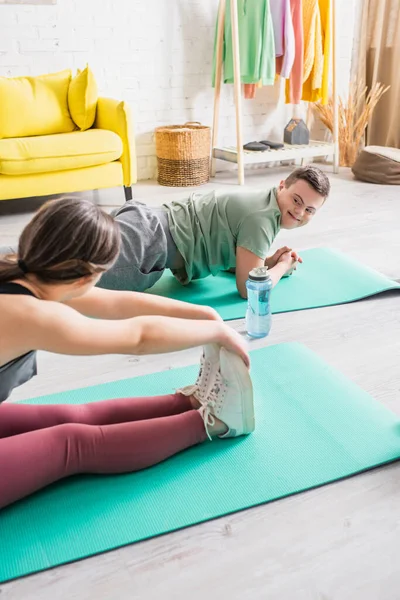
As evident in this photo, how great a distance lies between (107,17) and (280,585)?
378 centimetres

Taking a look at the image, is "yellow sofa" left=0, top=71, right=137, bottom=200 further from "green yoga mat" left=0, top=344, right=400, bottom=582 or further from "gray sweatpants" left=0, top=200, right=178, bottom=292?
"green yoga mat" left=0, top=344, right=400, bottom=582

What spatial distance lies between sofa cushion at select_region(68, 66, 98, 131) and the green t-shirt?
161cm

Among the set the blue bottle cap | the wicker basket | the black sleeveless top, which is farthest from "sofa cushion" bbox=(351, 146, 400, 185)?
the black sleeveless top

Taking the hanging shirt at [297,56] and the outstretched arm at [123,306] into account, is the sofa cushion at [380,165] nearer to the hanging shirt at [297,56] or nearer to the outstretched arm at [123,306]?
the hanging shirt at [297,56]

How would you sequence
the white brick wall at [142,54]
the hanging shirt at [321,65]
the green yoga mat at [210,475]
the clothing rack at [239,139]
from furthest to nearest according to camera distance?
the hanging shirt at [321,65] → the clothing rack at [239,139] → the white brick wall at [142,54] → the green yoga mat at [210,475]

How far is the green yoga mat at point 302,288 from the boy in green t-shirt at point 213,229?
0.10m

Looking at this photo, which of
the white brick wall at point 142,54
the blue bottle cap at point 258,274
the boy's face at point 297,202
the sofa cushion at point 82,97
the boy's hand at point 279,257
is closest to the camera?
the blue bottle cap at point 258,274

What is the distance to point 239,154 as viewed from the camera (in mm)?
4180

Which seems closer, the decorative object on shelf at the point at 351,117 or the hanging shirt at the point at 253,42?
the hanging shirt at the point at 253,42

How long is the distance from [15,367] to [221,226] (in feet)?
3.97

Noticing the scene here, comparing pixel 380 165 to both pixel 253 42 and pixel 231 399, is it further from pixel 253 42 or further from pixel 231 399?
pixel 231 399

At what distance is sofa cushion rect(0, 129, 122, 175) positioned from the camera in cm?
323

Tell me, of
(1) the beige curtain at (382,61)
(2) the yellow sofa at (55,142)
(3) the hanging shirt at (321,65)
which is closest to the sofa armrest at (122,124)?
(2) the yellow sofa at (55,142)

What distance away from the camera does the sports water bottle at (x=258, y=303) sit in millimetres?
1993
